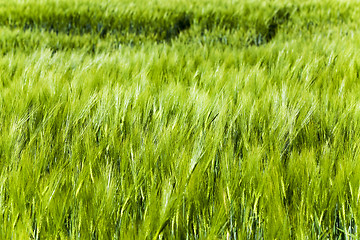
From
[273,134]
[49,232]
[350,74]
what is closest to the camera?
[49,232]

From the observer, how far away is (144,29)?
9.96 feet

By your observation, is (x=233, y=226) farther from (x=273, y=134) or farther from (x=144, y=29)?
(x=144, y=29)

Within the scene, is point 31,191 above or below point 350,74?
below

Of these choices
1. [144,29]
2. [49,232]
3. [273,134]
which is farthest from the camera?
[144,29]

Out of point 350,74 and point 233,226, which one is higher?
point 350,74

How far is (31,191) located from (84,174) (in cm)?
8

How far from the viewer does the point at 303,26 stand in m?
3.05

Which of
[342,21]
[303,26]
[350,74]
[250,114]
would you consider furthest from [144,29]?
[250,114]

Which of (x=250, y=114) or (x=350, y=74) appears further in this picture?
(x=350, y=74)

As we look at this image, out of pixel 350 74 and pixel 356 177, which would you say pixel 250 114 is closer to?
pixel 356 177

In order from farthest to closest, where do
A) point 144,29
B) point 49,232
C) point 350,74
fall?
1. point 144,29
2. point 350,74
3. point 49,232

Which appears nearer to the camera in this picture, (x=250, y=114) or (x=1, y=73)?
(x=250, y=114)

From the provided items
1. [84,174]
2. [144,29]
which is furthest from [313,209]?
[144,29]

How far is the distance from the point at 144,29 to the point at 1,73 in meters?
2.03
